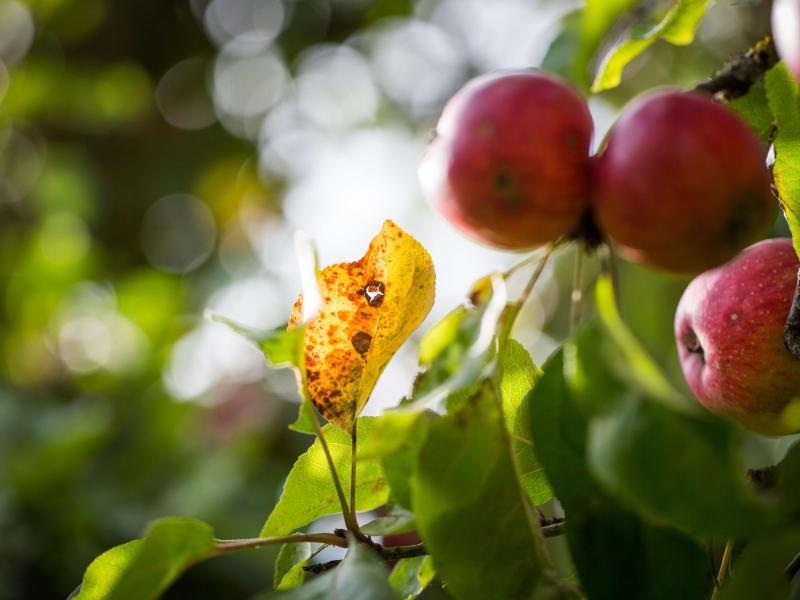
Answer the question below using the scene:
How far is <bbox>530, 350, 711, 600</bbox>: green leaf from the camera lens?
59 centimetres

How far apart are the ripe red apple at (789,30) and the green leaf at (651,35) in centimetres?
19

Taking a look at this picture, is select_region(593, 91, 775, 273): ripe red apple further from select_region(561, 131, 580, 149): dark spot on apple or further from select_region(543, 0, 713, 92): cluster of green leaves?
select_region(543, 0, 713, 92): cluster of green leaves

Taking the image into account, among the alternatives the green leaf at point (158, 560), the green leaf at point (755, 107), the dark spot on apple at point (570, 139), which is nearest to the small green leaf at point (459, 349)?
the dark spot on apple at point (570, 139)

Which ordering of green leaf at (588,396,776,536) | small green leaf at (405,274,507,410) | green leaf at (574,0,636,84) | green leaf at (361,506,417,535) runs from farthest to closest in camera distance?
green leaf at (574,0,636,84) < green leaf at (361,506,417,535) < small green leaf at (405,274,507,410) < green leaf at (588,396,776,536)

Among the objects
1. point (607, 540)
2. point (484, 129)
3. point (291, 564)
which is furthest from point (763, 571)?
point (291, 564)

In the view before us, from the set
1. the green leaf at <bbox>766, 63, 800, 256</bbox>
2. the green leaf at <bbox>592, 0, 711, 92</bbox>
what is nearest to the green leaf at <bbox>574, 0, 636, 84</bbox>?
the green leaf at <bbox>592, 0, 711, 92</bbox>

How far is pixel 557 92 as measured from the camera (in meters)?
0.58

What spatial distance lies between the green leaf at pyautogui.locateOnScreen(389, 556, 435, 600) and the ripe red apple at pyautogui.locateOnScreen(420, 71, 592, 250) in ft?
1.03

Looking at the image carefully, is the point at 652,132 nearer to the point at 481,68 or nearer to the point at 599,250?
the point at 599,250

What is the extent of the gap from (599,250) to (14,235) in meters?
2.81

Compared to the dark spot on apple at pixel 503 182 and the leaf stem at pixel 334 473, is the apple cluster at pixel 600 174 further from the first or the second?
the leaf stem at pixel 334 473

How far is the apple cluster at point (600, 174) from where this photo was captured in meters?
0.52

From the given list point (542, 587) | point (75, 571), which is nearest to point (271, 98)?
point (75, 571)

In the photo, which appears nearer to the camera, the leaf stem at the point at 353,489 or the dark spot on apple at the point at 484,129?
the dark spot on apple at the point at 484,129
